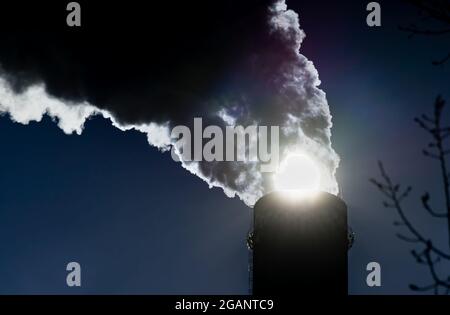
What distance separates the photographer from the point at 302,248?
21875 millimetres

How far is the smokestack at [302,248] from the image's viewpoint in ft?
72.0

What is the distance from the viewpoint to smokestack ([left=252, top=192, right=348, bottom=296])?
21953 millimetres
